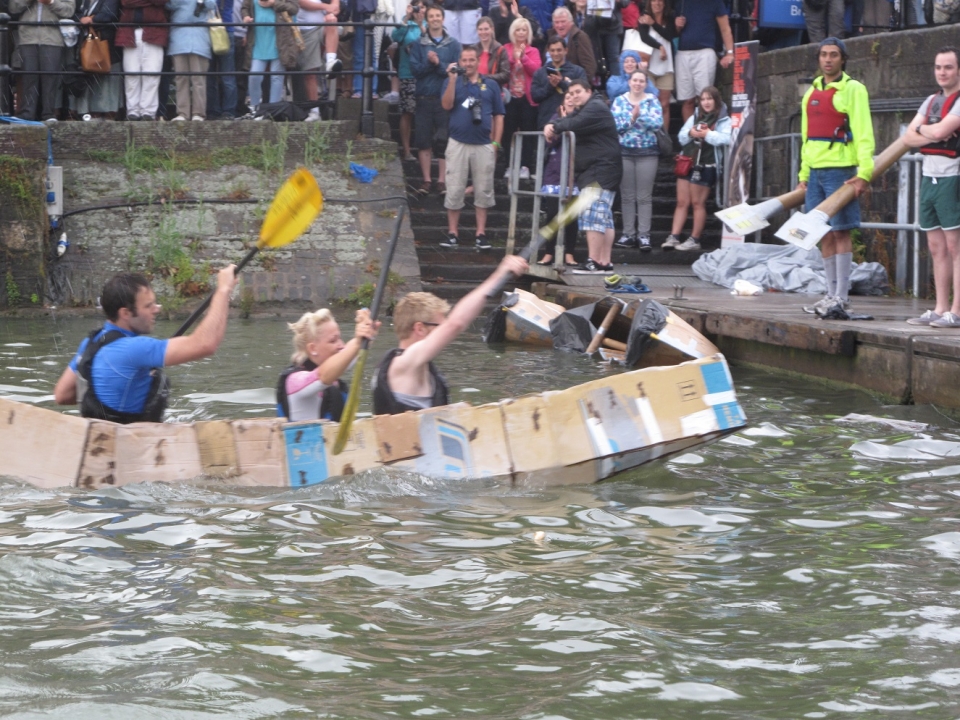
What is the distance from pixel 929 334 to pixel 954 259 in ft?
2.04

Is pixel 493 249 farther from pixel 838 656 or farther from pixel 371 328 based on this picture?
pixel 838 656

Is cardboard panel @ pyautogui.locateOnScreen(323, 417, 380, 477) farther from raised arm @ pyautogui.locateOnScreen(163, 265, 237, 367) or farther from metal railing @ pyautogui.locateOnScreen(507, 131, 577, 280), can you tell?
metal railing @ pyautogui.locateOnScreen(507, 131, 577, 280)

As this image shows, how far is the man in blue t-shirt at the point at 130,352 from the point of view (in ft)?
20.5

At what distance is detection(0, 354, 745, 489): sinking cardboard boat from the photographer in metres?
6.16

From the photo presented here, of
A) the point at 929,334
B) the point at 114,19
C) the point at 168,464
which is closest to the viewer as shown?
the point at 168,464

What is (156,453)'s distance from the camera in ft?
20.3

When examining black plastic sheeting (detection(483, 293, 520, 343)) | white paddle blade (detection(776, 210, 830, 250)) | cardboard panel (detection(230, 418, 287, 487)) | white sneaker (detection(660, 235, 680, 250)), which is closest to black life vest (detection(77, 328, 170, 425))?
cardboard panel (detection(230, 418, 287, 487))

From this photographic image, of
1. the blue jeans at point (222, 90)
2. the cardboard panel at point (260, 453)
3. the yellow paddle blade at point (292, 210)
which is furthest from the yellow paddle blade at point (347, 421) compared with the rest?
the blue jeans at point (222, 90)

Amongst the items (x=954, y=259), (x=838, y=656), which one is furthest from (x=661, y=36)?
(x=838, y=656)

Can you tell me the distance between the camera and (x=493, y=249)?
15.0 m

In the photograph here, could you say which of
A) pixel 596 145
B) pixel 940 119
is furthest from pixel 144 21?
pixel 940 119

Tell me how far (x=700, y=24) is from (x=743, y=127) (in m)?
1.83

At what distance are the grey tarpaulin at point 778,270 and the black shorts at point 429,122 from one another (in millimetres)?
3312

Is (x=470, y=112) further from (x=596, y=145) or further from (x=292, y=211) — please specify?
(x=292, y=211)
